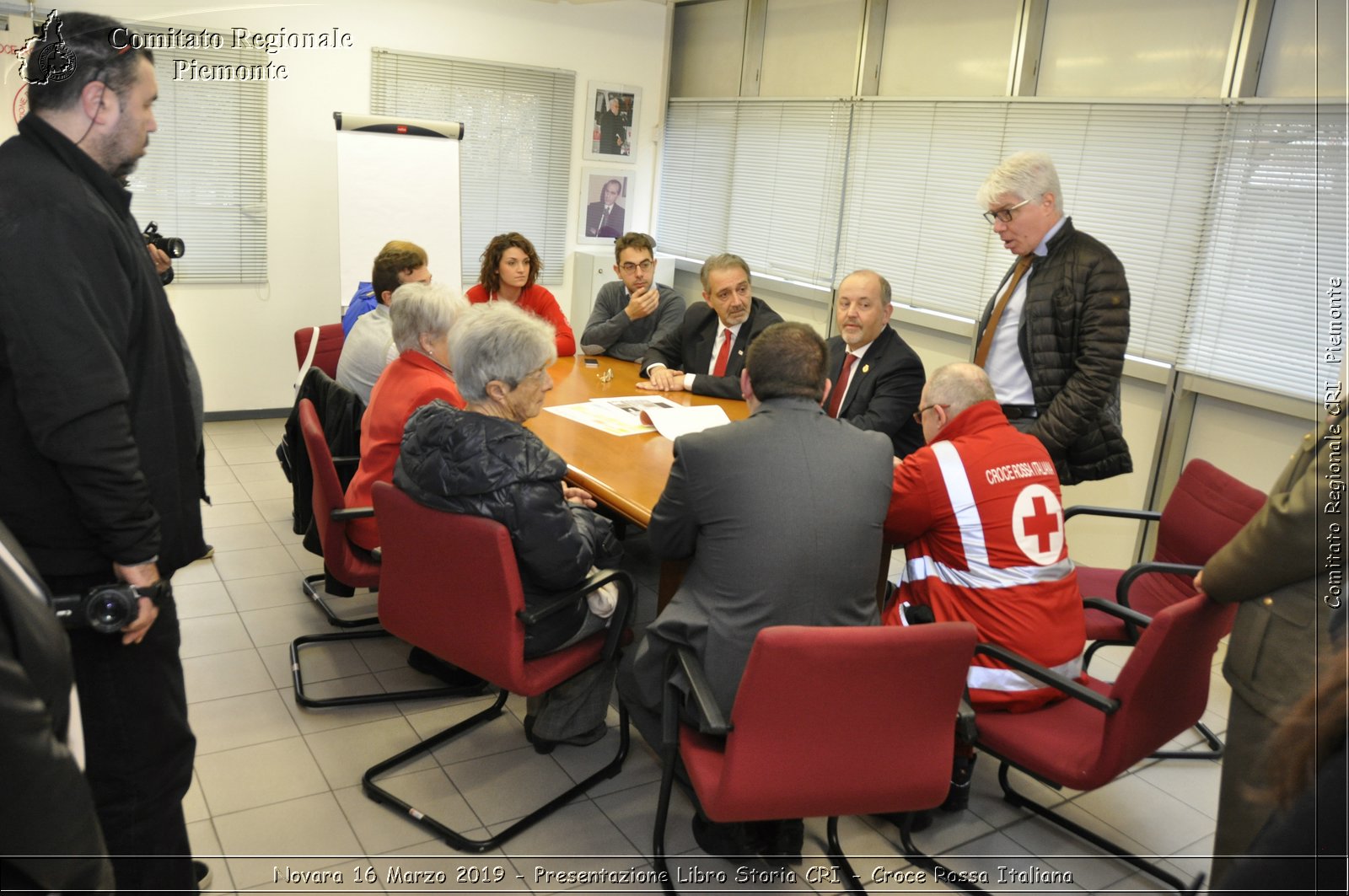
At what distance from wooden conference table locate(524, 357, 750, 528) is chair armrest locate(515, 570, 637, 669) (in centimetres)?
16

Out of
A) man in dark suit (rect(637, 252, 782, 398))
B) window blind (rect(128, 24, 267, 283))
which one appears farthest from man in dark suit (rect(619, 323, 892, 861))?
window blind (rect(128, 24, 267, 283))

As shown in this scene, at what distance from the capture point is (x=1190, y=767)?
312 cm

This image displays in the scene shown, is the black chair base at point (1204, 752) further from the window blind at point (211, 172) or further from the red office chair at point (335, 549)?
the window blind at point (211, 172)

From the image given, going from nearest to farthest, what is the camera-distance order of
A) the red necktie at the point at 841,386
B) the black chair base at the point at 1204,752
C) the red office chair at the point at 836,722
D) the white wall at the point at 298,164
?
the red office chair at the point at 836,722, the black chair base at the point at 1204,752, the red necktie at the point at 841,386, the white wall at the point at 298,164

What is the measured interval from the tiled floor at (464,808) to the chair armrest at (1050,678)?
0.42 m

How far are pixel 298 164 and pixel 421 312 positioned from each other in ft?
12.1

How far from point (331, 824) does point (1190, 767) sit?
255 centimetres

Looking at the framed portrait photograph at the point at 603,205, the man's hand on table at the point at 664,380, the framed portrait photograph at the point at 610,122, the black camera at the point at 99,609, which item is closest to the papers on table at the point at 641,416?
the man's hand on table at the point at 664,380

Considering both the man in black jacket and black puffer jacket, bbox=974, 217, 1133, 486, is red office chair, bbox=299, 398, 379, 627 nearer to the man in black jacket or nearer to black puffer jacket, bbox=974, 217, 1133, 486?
the man in black jacket

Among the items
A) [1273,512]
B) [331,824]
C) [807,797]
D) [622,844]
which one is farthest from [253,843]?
[1273,512]

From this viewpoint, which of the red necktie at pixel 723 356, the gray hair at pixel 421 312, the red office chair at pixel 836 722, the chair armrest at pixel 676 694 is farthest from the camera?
the red necktie at pixel 723 356

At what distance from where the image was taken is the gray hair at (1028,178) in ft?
10.6

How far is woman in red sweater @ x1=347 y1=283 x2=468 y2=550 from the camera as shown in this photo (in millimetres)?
2973

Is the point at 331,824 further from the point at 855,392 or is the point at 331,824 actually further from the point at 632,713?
the point at 855,392
